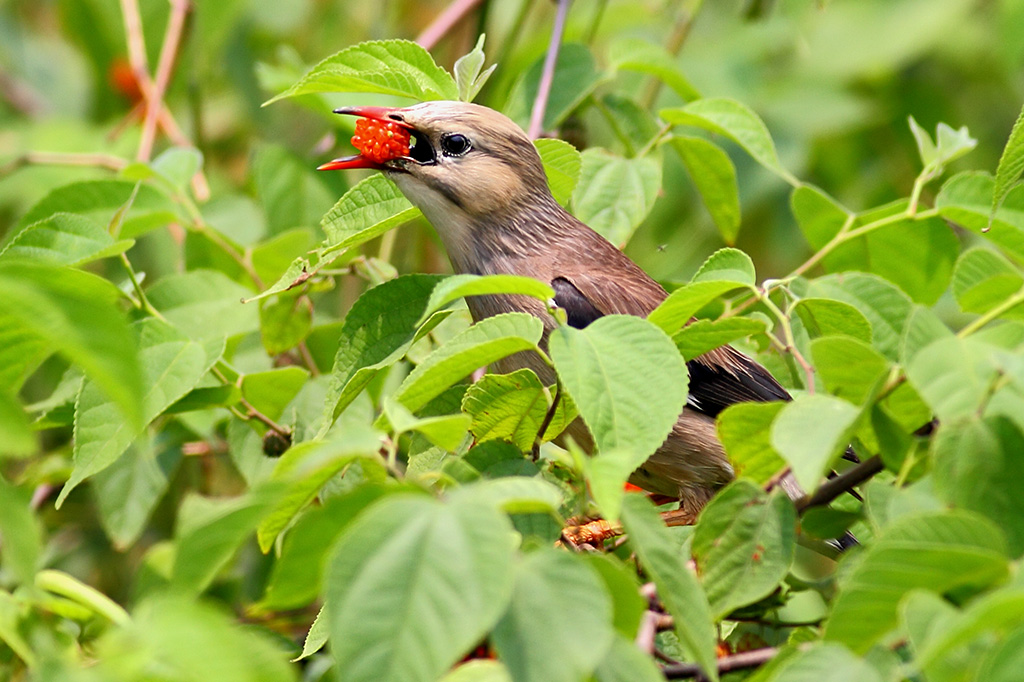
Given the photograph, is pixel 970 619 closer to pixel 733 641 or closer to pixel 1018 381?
pixel 1018 381

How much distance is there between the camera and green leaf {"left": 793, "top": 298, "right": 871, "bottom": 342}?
6.93 feet

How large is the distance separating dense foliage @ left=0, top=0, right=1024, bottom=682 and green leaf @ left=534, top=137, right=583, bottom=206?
1 centimetres

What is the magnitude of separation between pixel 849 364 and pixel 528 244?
5.58 ft

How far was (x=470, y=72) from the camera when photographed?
8.63 feet

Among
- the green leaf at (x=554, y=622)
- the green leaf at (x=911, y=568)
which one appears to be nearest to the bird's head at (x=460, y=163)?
the green leaf at (x=554, y=622)

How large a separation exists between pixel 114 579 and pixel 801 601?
276cm

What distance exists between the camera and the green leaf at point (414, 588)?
121 centimetres

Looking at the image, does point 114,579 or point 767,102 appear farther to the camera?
point 767,102

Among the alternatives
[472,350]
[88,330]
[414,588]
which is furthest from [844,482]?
[88,330]

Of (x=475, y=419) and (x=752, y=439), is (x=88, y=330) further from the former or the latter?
(x=752, y=439)

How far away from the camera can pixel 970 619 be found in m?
1.19

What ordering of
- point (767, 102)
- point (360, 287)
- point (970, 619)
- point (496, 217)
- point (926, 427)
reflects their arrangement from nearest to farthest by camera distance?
point (970, 619)
point (926, 427)
point (496, 217)
point (360, 287)
point (767, 102)

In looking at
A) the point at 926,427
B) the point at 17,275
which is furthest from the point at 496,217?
the point at 17,275

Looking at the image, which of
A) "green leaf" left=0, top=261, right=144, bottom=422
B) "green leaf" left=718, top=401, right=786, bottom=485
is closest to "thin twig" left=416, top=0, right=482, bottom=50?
"green leaf" left=718, top=401, right=786, bottom=485
